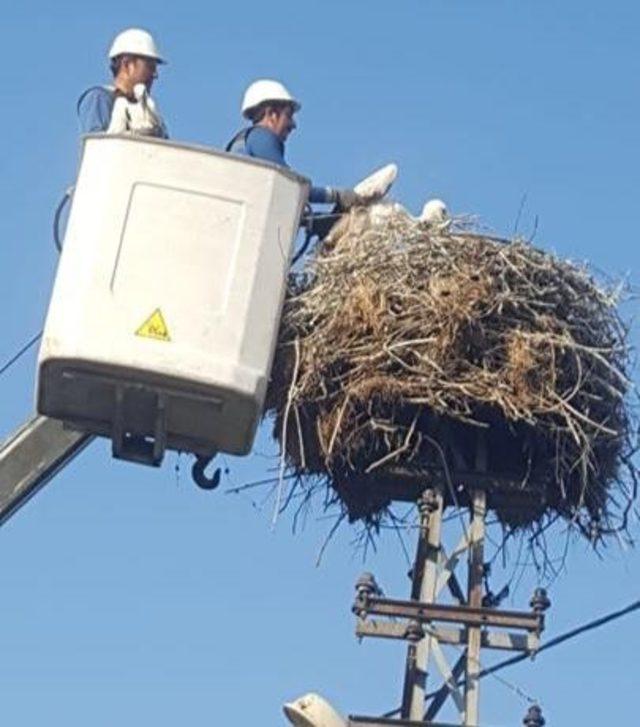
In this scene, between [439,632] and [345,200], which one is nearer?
[439,632]

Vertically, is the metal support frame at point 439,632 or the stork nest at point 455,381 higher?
the stork nest at point 455,381

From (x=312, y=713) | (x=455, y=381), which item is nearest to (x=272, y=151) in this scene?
(x=455, y=381)

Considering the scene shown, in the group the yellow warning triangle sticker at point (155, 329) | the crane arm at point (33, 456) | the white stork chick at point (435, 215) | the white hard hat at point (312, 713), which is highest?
the white stork chick at point (435, 215)

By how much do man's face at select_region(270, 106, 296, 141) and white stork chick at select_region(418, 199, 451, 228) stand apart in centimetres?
66

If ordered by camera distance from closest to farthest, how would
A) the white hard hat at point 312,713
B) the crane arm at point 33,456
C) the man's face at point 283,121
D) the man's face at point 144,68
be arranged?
the white hard hat at point 312,713 < the crane arm at point 33,456 < the man's face at point 144,68 < the man's face at point 283,121

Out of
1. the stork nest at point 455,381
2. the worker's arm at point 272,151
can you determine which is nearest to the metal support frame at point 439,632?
the stork nest at point 455,381

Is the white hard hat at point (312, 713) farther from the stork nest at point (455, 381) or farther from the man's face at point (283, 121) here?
the man's face at point (283, 121)

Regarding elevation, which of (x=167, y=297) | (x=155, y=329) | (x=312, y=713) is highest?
(x=167, y=297)

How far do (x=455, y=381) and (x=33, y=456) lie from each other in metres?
1.64

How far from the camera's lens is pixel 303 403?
1025 centimetres

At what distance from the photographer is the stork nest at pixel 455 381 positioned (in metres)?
10.1

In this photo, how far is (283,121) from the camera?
11.0m

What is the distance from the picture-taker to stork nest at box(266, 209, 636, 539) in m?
10.1

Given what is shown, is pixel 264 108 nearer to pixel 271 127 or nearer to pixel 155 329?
pixel 271 127
